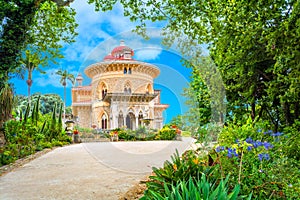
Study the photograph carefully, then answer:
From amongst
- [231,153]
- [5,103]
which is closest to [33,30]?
[5,103]

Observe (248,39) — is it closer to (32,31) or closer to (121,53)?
(121,53)

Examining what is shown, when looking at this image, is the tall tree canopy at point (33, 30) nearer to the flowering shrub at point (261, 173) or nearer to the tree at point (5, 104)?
the tree at point (5, 104)

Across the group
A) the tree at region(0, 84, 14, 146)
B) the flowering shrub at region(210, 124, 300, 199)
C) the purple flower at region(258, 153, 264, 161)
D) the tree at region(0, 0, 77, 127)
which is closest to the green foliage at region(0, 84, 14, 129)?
the tree at region(0, 84, 14, 146)

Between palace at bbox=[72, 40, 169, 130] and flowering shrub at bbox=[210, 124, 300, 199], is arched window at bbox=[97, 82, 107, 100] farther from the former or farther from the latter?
flowering shrub at bbox=[210, 124, 300, 199]

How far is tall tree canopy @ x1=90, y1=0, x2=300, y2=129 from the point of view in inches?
165

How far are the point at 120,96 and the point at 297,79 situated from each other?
21.5 feet

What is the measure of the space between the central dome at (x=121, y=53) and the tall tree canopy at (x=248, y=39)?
1.69 feet

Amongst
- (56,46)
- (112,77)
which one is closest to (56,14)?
(56,46)

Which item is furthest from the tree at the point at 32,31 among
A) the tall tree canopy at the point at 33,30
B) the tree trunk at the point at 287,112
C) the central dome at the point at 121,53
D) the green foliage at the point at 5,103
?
the tree trunk at the point at 287,112

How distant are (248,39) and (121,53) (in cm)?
257

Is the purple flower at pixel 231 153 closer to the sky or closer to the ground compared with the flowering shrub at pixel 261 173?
closer to the sky

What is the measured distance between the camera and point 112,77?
686cm

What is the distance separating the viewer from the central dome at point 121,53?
5.68 meters

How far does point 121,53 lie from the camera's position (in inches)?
230
